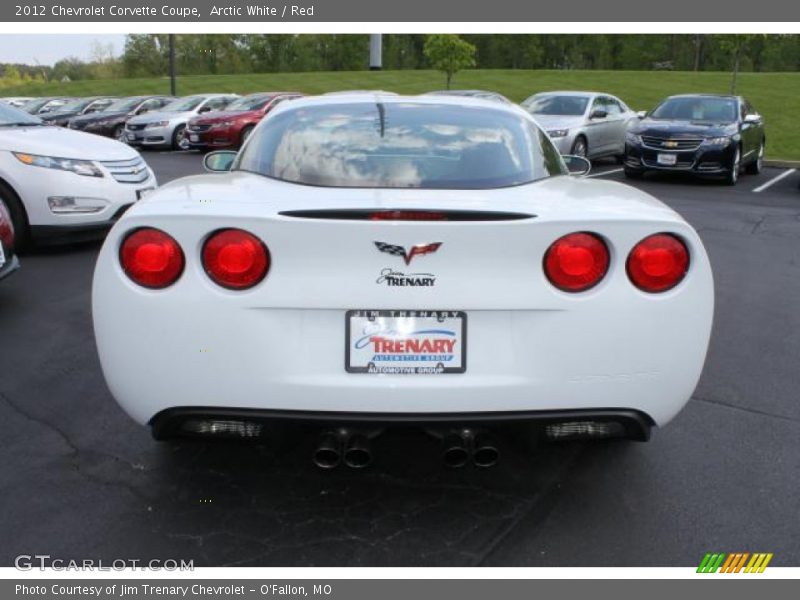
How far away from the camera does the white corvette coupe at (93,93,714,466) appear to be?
2594mm

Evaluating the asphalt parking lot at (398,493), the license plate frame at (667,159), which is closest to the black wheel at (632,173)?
the license plate frame at (667,159)

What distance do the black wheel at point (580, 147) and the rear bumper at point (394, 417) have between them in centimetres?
1289

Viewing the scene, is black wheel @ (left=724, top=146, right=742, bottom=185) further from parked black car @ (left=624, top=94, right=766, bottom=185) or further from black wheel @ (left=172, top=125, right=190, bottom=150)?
black wheel @ (left=172, top=125, right=190, bottom=150)

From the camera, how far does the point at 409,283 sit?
8.48 ft

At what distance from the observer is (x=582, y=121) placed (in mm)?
15539

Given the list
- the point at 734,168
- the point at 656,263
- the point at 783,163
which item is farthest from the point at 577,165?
the point at 783,163

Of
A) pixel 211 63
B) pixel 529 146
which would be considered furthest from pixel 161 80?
pixel 529 146

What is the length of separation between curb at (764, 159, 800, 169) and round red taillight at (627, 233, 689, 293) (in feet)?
53.2

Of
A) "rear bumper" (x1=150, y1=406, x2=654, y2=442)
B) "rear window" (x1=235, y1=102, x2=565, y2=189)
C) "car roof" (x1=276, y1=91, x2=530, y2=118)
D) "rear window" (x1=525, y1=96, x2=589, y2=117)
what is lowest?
"rear bumper" (x1=150, y1=406, x2=654, y2=442)

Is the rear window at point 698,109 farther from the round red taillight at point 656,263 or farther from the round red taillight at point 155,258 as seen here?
the round red taillight at point 155,258

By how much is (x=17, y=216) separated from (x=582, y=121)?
11.0 metres

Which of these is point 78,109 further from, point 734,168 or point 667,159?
point 734,168

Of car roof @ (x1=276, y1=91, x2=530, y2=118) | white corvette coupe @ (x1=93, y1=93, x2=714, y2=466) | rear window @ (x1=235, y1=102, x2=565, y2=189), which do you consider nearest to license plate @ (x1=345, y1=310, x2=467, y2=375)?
white corvette coupe @ (x1=93, y1=93, x2=714, y2=466)

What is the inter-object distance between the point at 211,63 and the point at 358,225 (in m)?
94.6
